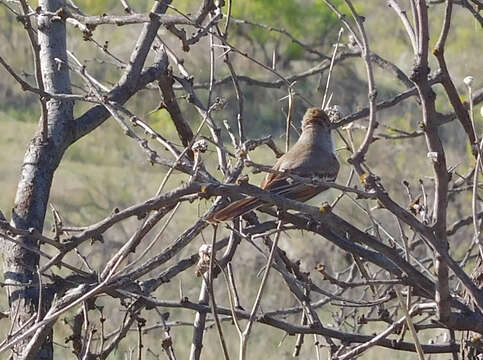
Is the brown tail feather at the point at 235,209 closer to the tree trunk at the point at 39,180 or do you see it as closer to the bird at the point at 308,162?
the tree trunk at the point at 39,180

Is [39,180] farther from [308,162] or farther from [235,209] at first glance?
[308,162]

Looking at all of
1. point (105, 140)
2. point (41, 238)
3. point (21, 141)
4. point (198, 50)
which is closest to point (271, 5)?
point (198, 50)

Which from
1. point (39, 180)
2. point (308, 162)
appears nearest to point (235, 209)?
point (39, 180)

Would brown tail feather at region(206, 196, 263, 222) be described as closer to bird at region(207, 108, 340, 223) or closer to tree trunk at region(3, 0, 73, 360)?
tree trunk at region(3, 0, 73, 360)

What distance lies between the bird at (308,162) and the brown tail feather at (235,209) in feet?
2.59

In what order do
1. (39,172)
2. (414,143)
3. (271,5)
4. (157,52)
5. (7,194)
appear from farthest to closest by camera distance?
1. (271,5)
2. (414,143)
3. (7,194)
4. (157,52)
5. (39,172)

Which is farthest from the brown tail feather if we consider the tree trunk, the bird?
the bird

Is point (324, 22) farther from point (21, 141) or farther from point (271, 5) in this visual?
point (21, 141)

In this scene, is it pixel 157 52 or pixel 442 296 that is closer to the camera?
pixel 442 296

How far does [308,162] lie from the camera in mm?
4129

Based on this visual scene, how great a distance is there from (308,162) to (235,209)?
147 centimetres

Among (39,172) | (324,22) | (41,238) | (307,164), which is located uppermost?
(324,22)

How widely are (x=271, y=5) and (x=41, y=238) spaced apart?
21.3 meters

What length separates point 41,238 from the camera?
2.36 meters
